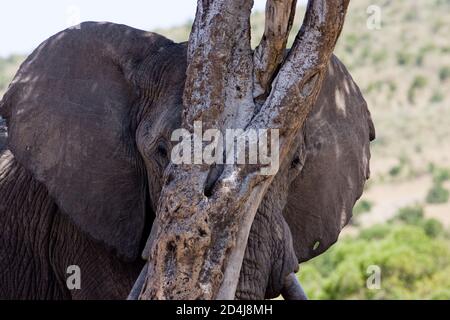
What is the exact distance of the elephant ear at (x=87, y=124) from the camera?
5.48m

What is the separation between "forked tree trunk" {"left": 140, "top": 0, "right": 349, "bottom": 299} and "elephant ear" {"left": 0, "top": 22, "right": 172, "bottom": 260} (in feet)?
2.84

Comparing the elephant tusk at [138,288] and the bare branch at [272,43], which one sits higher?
the bare branch at [272,43]

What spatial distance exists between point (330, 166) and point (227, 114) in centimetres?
144

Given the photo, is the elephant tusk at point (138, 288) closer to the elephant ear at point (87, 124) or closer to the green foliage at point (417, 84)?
the elephant ear at point (87, 124)

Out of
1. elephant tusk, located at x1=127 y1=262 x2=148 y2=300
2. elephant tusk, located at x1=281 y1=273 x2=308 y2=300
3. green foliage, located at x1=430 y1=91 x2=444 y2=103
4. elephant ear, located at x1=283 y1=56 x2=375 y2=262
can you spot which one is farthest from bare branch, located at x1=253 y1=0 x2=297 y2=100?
green foliage, located at x1=430 y1=91 x2=444 y2=103

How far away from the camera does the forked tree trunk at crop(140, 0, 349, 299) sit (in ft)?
14.3

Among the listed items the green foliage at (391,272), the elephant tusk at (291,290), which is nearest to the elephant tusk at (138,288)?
the elephant tusk at (291,290)

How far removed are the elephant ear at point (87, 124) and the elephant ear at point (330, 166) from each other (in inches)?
32.5

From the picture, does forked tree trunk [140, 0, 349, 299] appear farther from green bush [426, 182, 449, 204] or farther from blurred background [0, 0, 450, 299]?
green bush [426, 182, 449, 204]

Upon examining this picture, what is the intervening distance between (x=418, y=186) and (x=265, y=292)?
3085cm

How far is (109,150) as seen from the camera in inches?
217

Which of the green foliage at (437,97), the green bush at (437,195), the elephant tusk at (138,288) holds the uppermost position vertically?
the elephant tusk at (138,288)

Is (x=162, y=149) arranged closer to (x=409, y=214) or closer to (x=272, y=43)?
(x=272, y=43)

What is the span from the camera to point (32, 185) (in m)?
6.00
